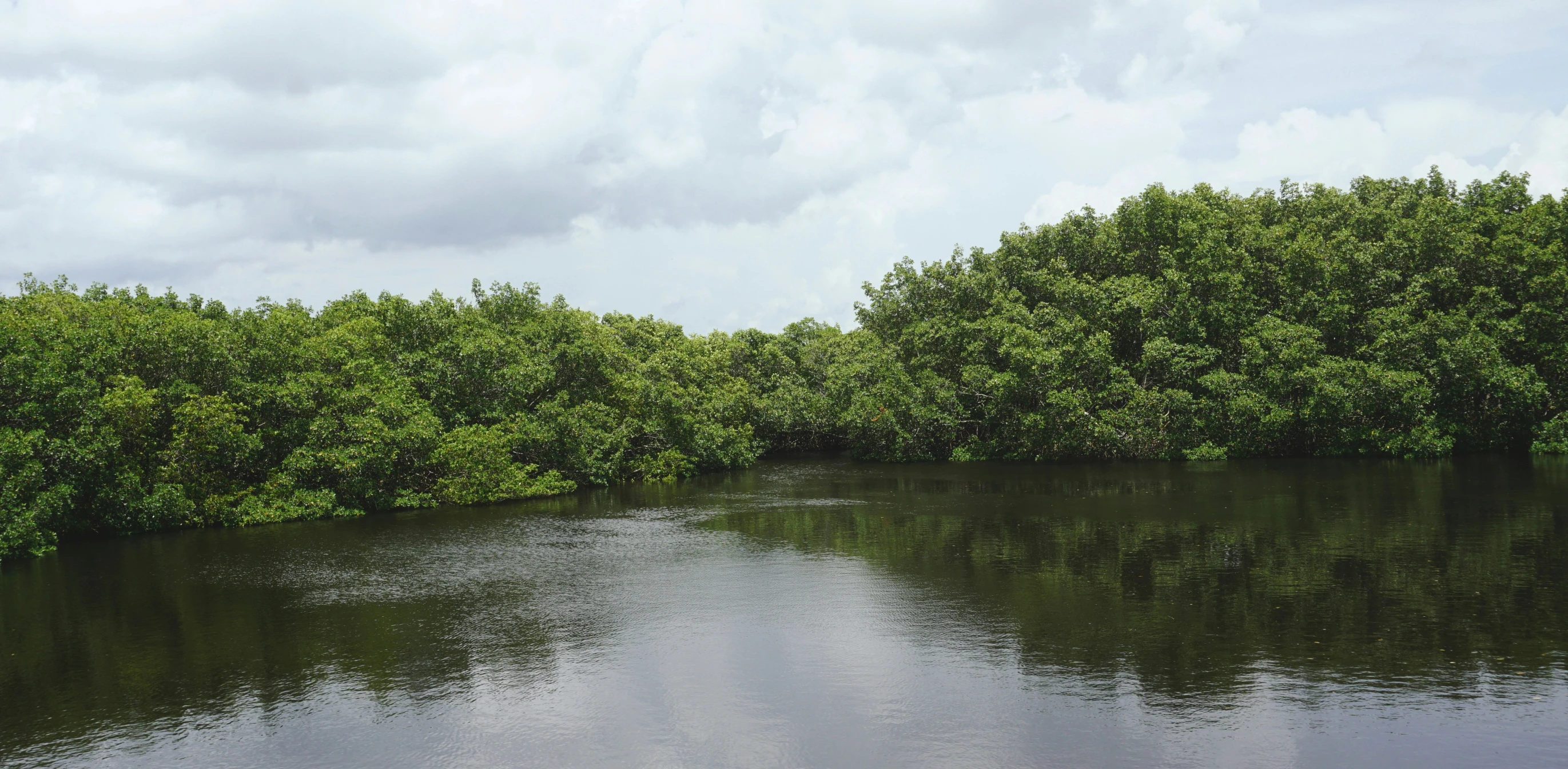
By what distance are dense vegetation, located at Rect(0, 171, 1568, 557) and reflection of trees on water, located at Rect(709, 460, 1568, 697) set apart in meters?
7.68

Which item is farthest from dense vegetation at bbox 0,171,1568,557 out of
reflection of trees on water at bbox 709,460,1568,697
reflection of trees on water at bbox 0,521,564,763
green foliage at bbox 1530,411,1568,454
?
reflection of trees on water at bbox 709,460,1568,697

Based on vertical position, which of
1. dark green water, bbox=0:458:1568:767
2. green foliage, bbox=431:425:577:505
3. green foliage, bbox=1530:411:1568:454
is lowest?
dark green water, bbox=0:458:1568:767

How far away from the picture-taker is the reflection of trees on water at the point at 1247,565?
11297mm

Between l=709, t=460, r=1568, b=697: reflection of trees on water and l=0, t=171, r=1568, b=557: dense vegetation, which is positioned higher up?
l=0, t=171, r=1568, b=557: dense vegetation

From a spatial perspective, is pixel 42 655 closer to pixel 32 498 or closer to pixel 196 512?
pixel 32 498

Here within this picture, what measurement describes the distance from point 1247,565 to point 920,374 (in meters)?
30.5

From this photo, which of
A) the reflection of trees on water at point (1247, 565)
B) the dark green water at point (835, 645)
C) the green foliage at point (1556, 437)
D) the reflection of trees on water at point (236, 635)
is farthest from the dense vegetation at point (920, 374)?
the reflection of trees on water at point (1247, 565)

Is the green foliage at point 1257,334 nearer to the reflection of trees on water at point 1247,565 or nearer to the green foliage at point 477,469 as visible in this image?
the reflection of trees on water at point 1247,565

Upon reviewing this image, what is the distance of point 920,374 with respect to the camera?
4662 centimetres

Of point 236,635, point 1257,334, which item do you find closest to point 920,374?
point 1257,334

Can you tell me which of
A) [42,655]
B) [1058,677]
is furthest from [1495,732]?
[42,655]

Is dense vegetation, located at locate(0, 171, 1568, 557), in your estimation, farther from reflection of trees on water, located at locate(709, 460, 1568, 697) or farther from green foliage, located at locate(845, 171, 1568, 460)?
reflection of trees on water, located at locate(709, 460, 1568, 697)

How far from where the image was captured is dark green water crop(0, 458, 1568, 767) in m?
9.27

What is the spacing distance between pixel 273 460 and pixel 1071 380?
32.1 meters
